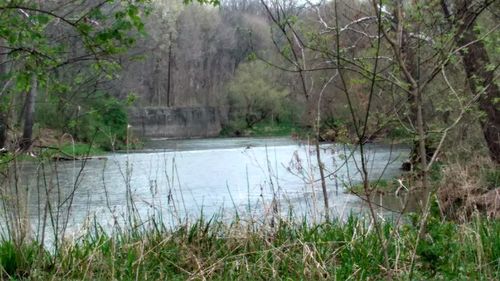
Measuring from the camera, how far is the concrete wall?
50.5 m

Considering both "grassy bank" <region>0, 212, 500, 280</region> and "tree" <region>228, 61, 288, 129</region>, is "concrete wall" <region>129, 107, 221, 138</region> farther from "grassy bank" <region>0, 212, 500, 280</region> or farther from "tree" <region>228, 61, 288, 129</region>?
"grassy bank" <region>0, 212, 500, 280</region>

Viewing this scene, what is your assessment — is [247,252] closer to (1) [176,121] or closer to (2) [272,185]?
(2) [272,185]

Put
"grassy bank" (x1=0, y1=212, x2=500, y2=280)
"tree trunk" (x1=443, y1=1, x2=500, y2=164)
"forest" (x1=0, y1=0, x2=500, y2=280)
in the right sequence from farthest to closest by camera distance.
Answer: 1. "tree trunk" (x1=443, y1=1, x2=500, y2=164)
2. "grassy bank" (x1=0, y1=212, x2=500, y2=280)
3. "forest" (x1=0, y1=0, x2=500, y2=280)

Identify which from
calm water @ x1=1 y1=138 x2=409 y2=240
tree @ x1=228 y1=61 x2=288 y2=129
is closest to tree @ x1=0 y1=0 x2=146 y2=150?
calm water @ x1=1 y1=138 x2=409 y2=240

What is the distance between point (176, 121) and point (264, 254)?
162ft

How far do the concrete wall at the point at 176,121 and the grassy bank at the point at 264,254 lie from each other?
43430 mm

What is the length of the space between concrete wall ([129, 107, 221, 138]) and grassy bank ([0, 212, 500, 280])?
142 feet

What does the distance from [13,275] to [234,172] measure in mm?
14732

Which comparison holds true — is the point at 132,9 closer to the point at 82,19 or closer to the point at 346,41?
the point at 82,19

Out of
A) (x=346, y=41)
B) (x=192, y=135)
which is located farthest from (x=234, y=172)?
(x=192, y=135)

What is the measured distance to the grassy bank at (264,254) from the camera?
4715 mm

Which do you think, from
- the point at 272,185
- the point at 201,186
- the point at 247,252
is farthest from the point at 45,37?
the point at 201,186

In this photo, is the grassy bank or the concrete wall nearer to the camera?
the grassy bank

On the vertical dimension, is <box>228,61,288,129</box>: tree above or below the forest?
above
